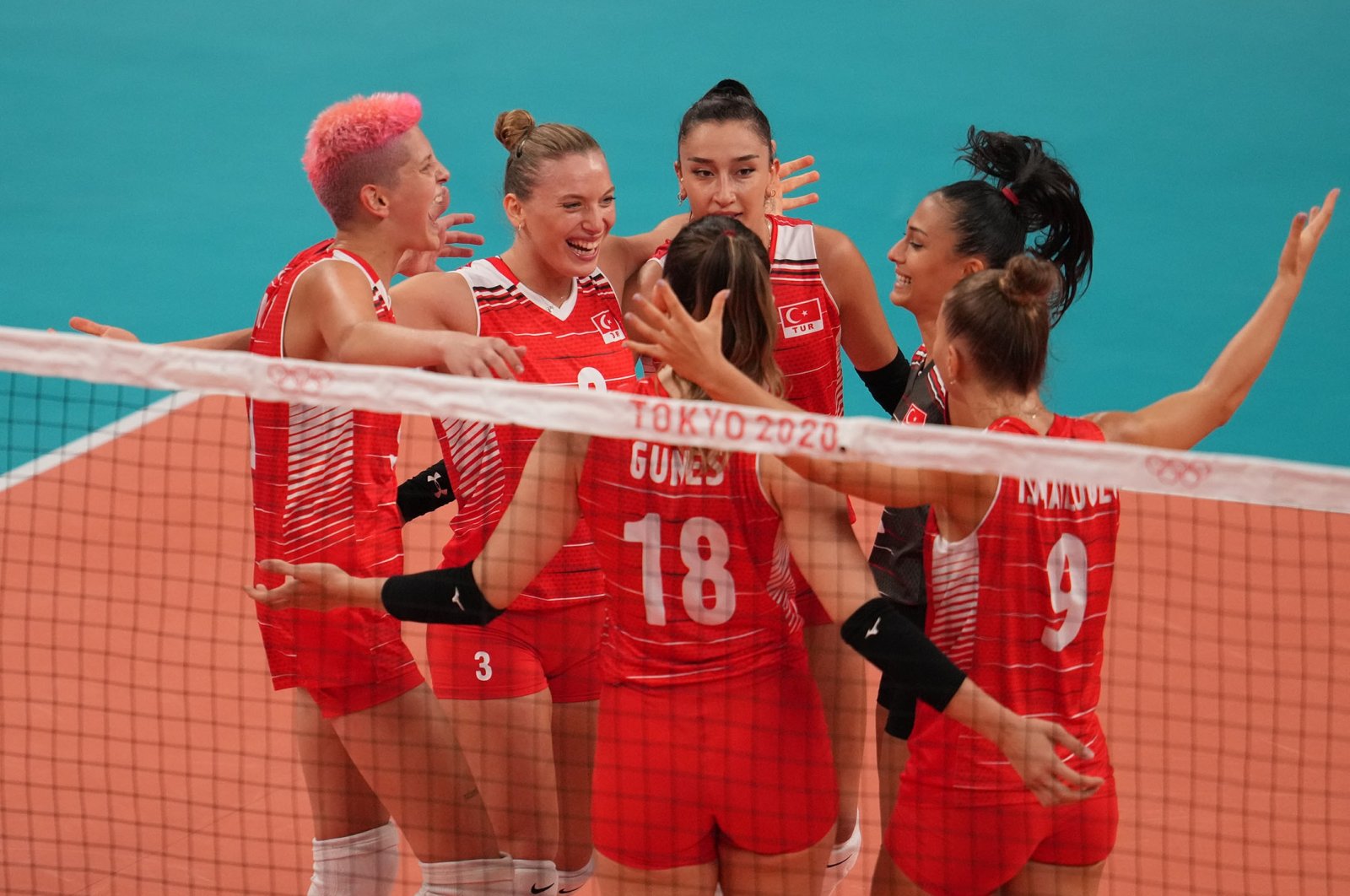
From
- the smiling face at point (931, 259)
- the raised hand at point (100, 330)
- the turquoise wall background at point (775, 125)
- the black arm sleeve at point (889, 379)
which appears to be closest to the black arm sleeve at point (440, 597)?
the raised hand at point (100, 330)

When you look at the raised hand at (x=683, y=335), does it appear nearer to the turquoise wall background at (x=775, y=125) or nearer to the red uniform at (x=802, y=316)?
the red uniform at (x=802, y=316)

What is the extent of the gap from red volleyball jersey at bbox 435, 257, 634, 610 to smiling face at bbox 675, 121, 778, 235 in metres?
0.57

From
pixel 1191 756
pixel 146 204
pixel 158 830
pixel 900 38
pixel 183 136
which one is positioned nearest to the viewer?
pixel 158 830

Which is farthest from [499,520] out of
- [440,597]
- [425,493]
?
[440,597]

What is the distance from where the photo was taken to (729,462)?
3.41 meters

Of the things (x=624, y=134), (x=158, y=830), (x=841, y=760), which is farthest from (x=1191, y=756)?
(x=624, y=134)

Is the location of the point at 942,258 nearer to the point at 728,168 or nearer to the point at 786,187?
the point at 728,168

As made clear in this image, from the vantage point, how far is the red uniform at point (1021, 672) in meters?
3.42

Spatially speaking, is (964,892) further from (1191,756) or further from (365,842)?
(1191,756)

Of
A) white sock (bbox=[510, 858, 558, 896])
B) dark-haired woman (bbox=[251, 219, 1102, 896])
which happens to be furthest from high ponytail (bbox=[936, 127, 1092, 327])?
white sock (bbox=[510, 858, 558, 896])

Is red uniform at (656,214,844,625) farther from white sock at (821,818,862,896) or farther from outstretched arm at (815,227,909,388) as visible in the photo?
white sock at (821,818,862,896)

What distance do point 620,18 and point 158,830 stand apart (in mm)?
12119

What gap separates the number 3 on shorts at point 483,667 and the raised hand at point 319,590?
27.8 inches

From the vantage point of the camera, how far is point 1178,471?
3252 mm
